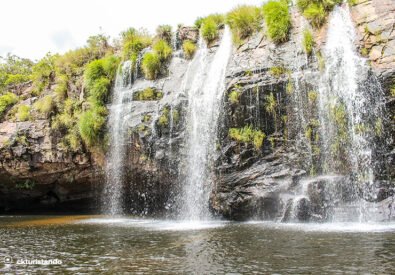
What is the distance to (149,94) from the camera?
63.8 ft

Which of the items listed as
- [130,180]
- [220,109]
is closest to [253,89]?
[220,109]

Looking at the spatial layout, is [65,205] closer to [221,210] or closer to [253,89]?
[221,210]

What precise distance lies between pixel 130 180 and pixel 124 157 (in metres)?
1.44

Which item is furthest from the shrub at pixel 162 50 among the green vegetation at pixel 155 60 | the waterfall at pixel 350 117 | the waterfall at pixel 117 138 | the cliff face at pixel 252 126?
the waterfall at pixel 350 117

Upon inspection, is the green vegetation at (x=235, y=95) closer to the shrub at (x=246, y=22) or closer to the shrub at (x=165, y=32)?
the shrub at (x=246, y=22)

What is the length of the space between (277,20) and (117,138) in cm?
917

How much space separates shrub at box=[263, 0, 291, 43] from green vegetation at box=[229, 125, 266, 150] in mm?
4431

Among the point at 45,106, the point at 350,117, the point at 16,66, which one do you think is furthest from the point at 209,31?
the point at 16,66

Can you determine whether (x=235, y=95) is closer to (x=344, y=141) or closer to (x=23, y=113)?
(x=344, y=141)

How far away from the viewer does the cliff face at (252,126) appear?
14852 millimetres

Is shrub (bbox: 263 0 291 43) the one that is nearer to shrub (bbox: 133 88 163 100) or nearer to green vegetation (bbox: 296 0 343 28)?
green vegetation (bbox: 296 0 343 28)

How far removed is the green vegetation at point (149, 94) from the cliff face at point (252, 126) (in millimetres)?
250

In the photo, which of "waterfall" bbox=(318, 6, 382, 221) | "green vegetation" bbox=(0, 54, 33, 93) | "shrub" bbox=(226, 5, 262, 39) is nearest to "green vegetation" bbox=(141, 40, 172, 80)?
"shrub" bbox=(226, 5, 262, 39)

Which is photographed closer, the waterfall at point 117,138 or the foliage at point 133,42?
the waterfall at point 117,138
